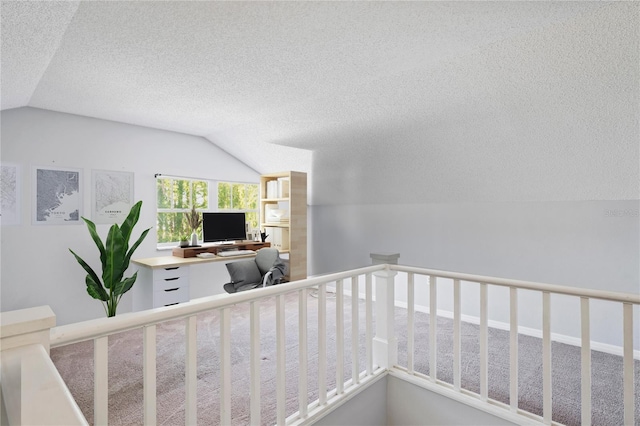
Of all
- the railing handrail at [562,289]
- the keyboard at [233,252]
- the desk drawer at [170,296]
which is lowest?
the desk drawer at [170,296]

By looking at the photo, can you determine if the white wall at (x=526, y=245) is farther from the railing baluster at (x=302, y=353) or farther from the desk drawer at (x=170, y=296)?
the railing baluster at (x=302, y=353)

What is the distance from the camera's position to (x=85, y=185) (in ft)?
11.6

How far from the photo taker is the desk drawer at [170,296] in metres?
3.46

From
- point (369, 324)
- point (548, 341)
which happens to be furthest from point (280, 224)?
point (548, 341)

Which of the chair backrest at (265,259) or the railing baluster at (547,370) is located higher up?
the chair backrest at (265,259)

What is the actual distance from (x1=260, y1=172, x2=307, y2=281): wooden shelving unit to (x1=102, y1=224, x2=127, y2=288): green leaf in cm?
200

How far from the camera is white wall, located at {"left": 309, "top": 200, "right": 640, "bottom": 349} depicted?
2881 millimetres

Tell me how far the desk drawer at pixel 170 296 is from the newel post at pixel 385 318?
88.1 inches

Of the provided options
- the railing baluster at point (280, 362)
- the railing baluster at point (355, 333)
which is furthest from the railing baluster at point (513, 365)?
the railing baluster at point (280, 362)

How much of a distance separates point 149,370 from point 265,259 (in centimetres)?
291

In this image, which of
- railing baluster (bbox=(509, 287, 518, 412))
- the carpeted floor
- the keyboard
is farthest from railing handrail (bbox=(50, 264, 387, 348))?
the keyboard

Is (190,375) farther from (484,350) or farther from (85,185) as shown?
(85,185)

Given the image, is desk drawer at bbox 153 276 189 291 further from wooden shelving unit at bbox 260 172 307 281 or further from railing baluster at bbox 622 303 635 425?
railing baluster at bbox 622 303 635 425

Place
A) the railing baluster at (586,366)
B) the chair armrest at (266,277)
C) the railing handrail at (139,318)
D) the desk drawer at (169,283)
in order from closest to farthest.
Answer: the railing handrail at (139,318) → the railing baluster at (586,366) → the desk drawer at (169,283) → the chair armrest at (266,277)
